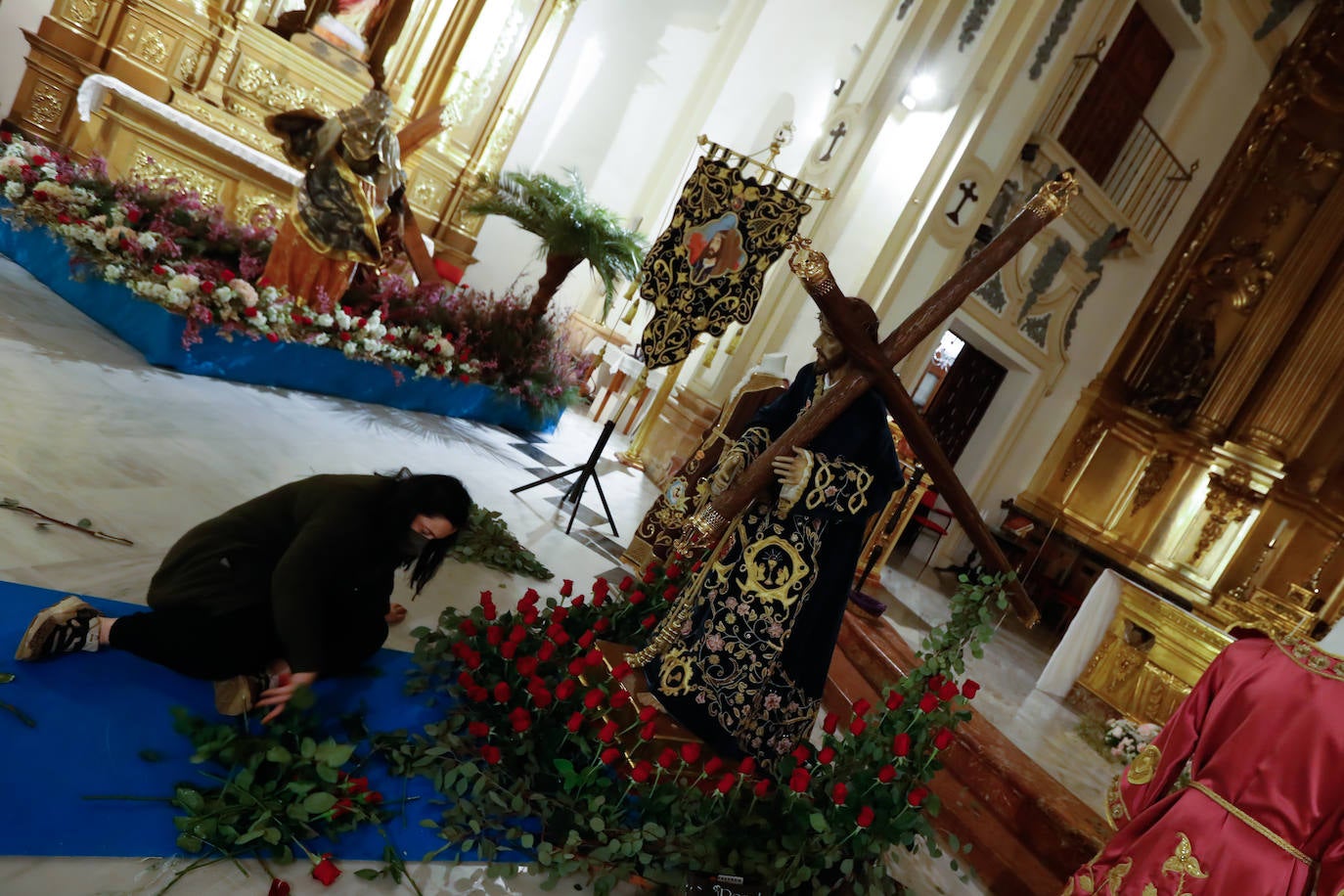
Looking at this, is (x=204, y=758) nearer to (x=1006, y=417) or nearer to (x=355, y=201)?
(x=355, y=201)

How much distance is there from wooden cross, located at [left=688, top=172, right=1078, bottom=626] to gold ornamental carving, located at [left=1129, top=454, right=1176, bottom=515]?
26.0ft

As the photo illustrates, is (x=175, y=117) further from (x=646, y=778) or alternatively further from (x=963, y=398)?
(x=963, y=398)

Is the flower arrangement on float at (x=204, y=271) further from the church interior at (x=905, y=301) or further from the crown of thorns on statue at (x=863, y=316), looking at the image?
the crown of thorns on statue at (x=863, y=316)

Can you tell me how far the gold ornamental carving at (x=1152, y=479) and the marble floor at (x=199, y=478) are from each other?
13.2 feet

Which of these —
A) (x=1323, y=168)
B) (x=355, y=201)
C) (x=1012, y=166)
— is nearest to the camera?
(x=355, y=201)

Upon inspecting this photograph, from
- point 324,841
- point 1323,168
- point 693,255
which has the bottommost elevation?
point 324,841

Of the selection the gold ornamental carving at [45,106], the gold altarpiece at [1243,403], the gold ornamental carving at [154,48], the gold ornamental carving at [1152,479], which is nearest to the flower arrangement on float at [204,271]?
the gold ornamental carving at [45,106]

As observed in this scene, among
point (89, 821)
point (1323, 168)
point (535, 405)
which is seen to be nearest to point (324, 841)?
point (89, 821)

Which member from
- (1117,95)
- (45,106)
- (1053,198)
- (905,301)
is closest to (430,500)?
(1053,198)

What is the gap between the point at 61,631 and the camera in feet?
6.59

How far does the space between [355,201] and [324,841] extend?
13.7 feet

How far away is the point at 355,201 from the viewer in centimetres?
493

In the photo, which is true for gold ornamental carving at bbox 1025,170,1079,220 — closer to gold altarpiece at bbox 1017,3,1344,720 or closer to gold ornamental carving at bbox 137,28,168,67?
gold altarpiece at bbox 1017,3,1344,720

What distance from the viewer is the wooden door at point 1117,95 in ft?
26.3
